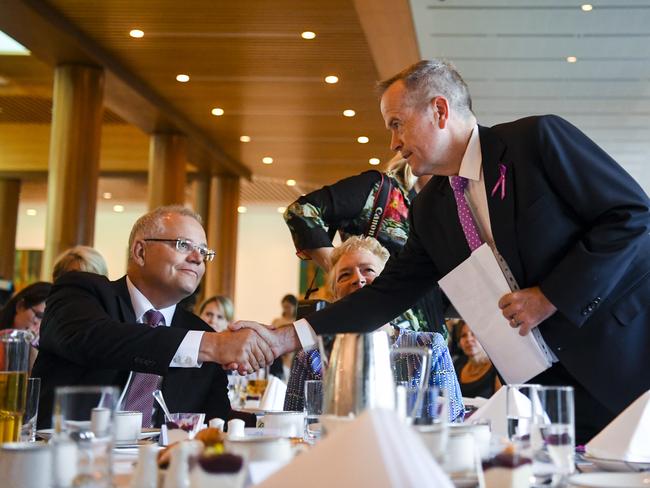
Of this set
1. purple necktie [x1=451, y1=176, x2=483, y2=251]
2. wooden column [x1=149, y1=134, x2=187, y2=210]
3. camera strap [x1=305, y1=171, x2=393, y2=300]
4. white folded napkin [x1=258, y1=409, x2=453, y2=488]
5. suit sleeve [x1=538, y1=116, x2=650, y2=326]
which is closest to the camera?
white folded napkin [x1=258, y1=409, x2=453, y2=488]

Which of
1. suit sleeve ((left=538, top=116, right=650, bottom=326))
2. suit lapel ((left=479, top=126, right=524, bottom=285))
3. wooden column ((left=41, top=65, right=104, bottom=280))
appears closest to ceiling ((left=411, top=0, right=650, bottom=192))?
wooden column ((left=41, top=65, right=104, bottom=280))

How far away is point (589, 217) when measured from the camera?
7.09ft

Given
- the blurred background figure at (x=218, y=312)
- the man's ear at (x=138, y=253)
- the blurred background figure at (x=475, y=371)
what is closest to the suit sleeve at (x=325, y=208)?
the man's ear at (x=138, y=253)

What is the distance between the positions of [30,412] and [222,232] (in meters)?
14.7

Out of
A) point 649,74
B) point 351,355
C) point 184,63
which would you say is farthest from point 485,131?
point 649,74

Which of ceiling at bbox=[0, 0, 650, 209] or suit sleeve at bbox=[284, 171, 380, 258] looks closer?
suit sleeve at bbox=[284, 171, 380, 258]

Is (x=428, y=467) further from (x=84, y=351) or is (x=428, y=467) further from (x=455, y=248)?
(x=84, y=351)

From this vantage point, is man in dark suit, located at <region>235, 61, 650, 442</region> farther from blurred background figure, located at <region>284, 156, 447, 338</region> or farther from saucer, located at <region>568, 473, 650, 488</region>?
blurred background figure, located at <region>284, 156, 447, 338</region>

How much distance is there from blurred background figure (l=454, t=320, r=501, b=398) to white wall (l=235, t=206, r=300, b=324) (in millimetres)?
17183

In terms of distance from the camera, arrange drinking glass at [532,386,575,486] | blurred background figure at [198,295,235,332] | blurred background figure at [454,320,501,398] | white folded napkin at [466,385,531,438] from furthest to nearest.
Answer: blurred background figure at [198,295,235,332] < blurred background figure at [454,320,501,398] < white folded napkin at [466,385,531,438] < drinking glass at [532,386,575,486]

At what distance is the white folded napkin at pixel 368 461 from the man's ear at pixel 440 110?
1532 millimetres

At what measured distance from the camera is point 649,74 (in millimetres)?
10914

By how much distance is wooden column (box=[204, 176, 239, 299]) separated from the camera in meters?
16.3

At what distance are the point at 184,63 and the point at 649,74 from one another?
5.60 metres
